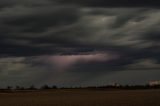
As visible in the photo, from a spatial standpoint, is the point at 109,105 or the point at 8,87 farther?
the point at 8,87

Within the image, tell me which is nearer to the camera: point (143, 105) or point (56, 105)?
point (143, 105)

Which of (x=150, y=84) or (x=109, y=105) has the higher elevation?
(x=150, y=84)

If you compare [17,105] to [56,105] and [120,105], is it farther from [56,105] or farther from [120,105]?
[120,105]

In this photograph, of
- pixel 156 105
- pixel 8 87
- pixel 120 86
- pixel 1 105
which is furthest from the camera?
pixel 120 86

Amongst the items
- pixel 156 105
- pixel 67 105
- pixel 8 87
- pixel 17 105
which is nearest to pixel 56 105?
pixel 67 105

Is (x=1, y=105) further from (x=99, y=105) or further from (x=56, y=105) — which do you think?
(x=99, y=105)

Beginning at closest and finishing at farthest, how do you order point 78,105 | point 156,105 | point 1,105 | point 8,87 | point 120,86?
point 156,105
point 78,105
point 1,105
point 8,87
point 120,86

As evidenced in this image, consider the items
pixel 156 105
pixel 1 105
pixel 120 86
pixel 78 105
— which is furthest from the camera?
pixel 120 86

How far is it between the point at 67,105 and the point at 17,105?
19.5 feet

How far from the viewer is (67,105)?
172ft

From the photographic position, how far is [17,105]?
5378 cm

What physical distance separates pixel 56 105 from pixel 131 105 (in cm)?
908

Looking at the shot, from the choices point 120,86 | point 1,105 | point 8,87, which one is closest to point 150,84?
point 120,86

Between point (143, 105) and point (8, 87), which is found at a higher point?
point (8, 87)
